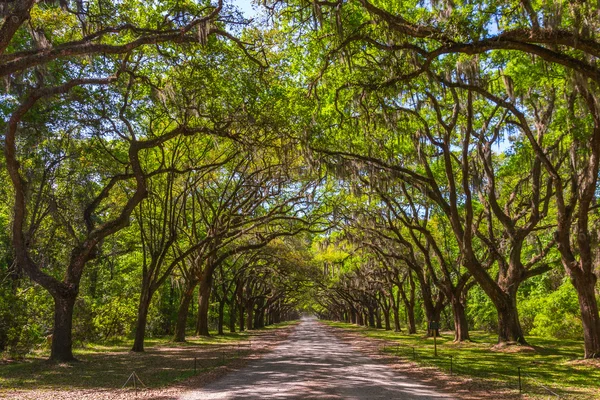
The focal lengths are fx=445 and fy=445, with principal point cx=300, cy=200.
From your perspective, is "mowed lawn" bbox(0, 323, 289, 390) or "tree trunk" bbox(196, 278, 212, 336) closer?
"mowed lawn" bbox(0, 323, 289, 390)

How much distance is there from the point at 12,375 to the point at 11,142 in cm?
609

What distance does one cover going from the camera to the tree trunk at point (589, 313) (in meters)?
14.1

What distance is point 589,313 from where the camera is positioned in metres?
14.2

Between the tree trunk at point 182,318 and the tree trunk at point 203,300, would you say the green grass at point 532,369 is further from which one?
the tree trunk at point 203,300

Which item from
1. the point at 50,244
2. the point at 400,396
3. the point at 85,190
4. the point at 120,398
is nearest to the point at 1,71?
the point at 120,398

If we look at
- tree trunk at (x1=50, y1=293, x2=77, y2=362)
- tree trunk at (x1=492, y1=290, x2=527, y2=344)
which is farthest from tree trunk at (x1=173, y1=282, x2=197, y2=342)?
tree trunk at (x1=492, y1=290, x2=527, y2=344)

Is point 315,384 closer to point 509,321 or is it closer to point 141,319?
point 141,319

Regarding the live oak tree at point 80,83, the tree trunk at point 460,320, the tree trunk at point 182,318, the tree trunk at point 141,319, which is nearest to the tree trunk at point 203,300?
the tree trunk at point 182,318

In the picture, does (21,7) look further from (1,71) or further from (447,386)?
(447,386)

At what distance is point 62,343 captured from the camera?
14266 mm

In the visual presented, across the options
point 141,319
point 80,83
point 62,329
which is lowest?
point 141,319

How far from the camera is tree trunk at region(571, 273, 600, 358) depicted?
46.1 feet

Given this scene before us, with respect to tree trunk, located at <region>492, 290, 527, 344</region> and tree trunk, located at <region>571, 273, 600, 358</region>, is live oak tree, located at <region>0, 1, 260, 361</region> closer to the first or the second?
tree trunk, located at <region>571, 273, 600, 358</region>

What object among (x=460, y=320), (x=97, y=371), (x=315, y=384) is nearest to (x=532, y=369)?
(x=315, y=384)
